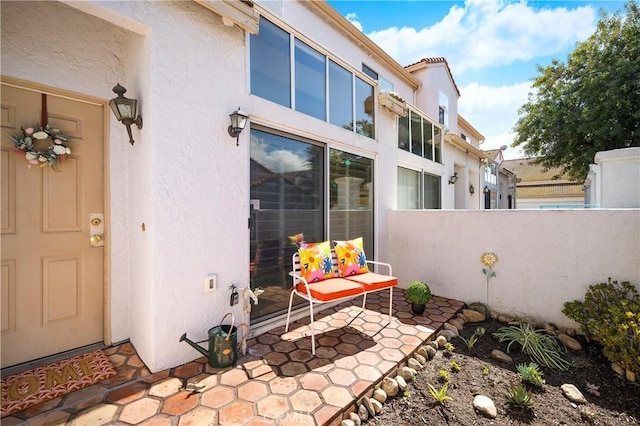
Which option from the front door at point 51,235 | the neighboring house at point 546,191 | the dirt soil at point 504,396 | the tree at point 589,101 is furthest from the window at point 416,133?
the neighboring house at point 546,191

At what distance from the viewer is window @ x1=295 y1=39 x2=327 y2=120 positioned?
367 cm

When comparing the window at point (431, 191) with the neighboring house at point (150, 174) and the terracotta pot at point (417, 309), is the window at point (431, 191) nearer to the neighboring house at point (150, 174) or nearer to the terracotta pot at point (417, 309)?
the terracotta pot at point (417, 309)

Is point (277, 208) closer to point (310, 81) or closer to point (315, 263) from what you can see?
point (315, 263)

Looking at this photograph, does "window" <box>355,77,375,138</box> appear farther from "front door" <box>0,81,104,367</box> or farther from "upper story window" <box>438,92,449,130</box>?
"upper story window" <box>438,92,449,130</box>

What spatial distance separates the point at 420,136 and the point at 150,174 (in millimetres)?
6116

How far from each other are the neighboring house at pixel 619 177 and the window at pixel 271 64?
437 cm

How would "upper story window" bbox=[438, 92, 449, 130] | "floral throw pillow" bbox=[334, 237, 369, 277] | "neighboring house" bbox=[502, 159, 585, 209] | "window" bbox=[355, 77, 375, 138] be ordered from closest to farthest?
"floral throw pillow" bbox=[334, 237, 369, 277]
"window" bbox=[355, 77, 375, 138]
"upper story window" bbox=[438, 92, 449, 130]
"neighboring house" bbox=[502, 159, 585, 209]

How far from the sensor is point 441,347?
3117 mm

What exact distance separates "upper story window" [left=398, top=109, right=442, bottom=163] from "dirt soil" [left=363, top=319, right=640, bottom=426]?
442cm

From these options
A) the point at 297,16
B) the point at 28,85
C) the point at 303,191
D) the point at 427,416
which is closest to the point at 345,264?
the point at 303,191

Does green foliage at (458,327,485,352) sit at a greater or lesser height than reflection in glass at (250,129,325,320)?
lesser

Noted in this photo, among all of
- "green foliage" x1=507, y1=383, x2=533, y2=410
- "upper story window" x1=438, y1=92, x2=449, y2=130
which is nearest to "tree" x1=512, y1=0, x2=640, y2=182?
"upper story window" x1=438, y1=92, x2=449, y2=130

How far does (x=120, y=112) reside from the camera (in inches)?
92.1

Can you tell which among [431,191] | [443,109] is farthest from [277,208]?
[443,109]
